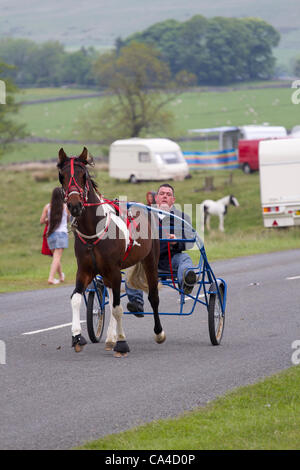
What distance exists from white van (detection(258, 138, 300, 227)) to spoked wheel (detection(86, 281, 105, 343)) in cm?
2091

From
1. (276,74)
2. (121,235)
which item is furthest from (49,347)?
(276,74)

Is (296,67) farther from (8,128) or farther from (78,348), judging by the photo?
(78,348)

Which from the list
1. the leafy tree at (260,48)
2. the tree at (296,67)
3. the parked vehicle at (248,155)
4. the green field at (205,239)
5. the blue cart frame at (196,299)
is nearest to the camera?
the green field at (205,239)

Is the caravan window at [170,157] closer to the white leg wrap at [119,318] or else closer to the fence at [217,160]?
the fence at [217,160]

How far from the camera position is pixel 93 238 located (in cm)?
923

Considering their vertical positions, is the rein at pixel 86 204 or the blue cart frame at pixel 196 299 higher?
the rein at pixel 86 204

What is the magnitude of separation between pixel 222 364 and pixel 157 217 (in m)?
2.23

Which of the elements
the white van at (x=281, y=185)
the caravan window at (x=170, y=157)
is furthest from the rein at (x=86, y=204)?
the caravan window at (x=170, y=157)

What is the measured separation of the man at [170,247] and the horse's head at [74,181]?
1677 mm

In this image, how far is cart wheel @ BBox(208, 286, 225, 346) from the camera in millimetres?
10242

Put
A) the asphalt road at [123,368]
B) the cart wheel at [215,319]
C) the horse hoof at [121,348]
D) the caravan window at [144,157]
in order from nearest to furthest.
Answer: the asphalt road at [123,368] → the horse hoof at [121,348] → the cart wheel at [215,319] → the caravan window at [144,157]

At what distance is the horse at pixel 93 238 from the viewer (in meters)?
8.97

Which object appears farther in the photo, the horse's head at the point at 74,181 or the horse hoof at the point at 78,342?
the horse hoof at the point at 78,342

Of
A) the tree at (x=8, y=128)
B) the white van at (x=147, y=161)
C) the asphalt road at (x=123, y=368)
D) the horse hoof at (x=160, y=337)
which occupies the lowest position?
the asphalt road at (x=123, y=368)
